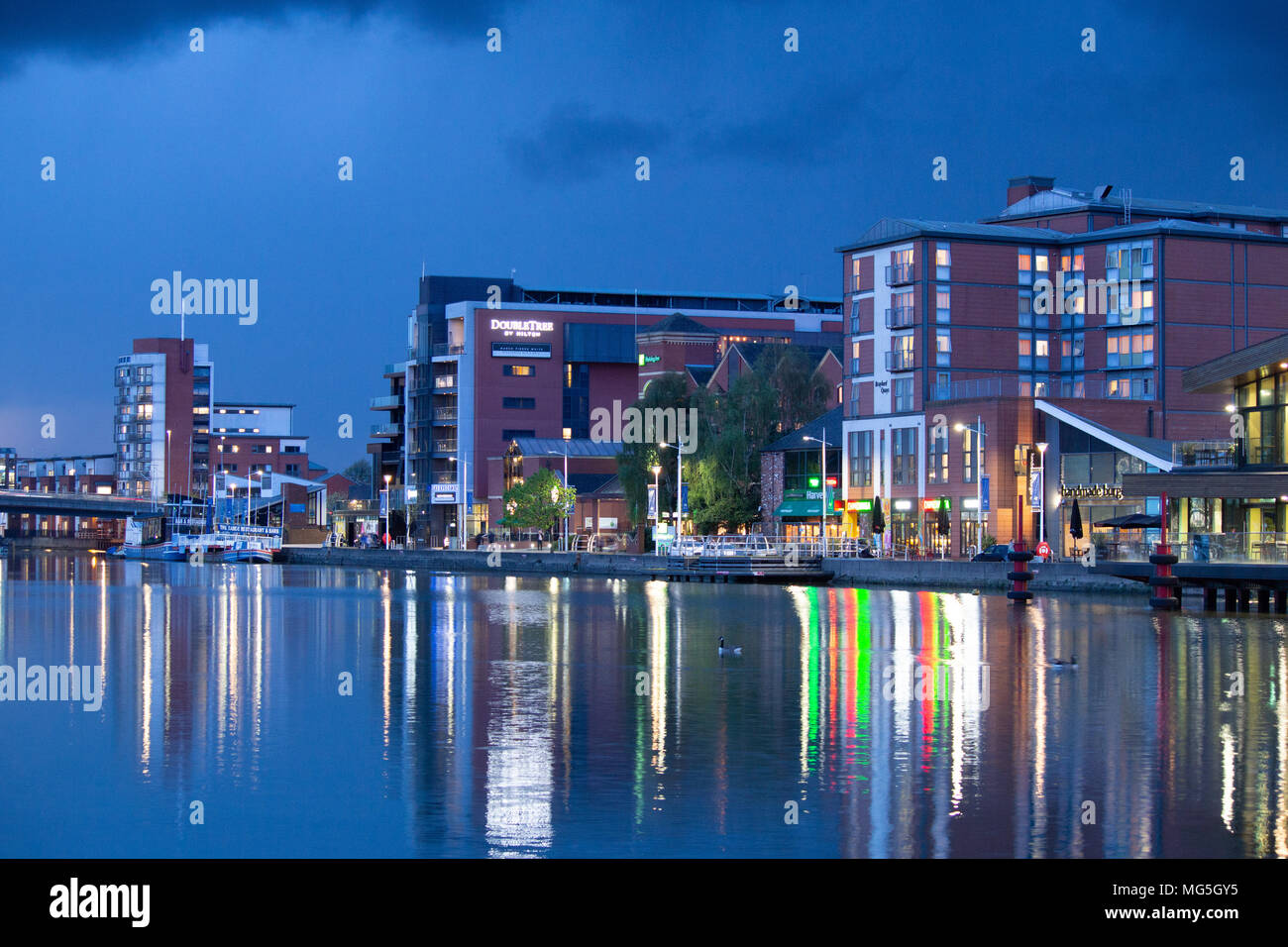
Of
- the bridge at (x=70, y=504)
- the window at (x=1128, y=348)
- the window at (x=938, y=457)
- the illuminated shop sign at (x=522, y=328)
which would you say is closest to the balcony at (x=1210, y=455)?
the window at (x=938, y=457)

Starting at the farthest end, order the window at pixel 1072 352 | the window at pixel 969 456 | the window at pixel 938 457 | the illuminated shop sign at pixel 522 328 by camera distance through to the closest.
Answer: the illuminated shop sign at pixel 522 328 < the window at pixel 1072 352 < the window at pixel 938 457 < the window at pixel 969 456

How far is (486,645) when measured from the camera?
1646 inches

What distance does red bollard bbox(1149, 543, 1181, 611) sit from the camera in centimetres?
5659

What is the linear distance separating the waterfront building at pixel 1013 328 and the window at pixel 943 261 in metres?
0.08

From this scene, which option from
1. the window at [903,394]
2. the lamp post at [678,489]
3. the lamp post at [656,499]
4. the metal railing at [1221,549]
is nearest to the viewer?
the metal railing at [1221,549]

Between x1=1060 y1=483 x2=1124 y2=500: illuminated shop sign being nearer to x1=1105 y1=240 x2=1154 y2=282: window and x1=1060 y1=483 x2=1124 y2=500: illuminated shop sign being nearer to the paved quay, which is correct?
the paved quay

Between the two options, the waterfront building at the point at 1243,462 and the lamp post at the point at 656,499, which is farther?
the lamp post at the point at 656,499

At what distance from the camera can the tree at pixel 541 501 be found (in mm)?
137000

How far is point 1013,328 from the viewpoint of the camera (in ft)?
331

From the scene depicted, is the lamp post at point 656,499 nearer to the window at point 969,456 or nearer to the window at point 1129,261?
the window at point 969,456

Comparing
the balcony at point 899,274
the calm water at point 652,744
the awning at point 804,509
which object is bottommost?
the calm water at point 652,744

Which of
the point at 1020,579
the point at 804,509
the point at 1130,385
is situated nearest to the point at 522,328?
the point at 804,509

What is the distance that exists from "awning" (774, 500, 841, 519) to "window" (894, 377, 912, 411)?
8260mm

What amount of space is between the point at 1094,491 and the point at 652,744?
63.6m
